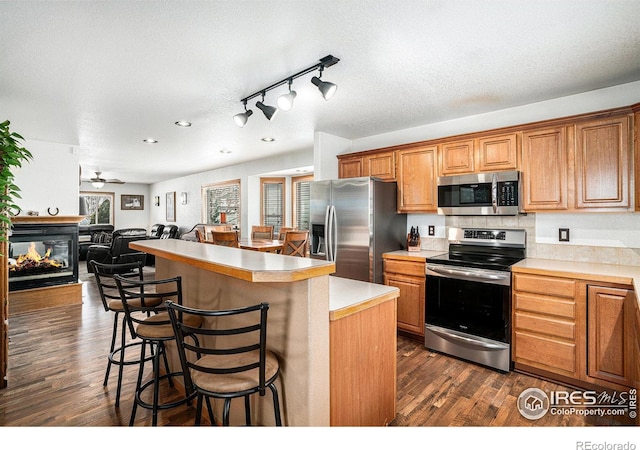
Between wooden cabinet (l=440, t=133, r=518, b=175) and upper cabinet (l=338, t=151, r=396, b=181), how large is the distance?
0.62m

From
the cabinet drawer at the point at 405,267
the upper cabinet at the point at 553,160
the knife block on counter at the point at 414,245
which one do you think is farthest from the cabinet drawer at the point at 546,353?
the knife block on counter at the point at 414,245

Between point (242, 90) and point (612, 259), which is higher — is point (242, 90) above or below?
above

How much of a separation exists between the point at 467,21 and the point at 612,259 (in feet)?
7.86

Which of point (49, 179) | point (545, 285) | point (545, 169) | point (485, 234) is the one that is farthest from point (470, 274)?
point (49, 179)

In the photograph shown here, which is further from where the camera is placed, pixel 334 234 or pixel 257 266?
pixel 334 234

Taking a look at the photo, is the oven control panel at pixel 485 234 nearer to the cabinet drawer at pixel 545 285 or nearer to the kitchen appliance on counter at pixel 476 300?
the kitchen appliance on counter at pixel 476 300

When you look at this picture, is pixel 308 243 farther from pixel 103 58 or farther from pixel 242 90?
pixel 103 58

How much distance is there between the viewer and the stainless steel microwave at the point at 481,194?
3.06 m

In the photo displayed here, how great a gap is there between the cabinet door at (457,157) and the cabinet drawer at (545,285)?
1.20 metres

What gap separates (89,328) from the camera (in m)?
3.80

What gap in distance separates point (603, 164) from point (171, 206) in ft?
32.3

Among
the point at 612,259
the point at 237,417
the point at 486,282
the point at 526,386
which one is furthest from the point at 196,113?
the point at 612,259

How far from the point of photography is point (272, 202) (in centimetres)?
715

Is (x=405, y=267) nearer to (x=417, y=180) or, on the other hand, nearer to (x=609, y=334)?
(x=417, y=180)
